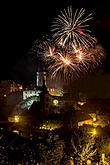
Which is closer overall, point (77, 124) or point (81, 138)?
point (81, 138)

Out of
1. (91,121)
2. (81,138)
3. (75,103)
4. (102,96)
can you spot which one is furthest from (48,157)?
(102,96)

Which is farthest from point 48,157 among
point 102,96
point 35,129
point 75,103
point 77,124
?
point 102,96

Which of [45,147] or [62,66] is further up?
[62,66]

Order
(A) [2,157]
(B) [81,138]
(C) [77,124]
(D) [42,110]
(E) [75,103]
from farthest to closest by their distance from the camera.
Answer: (E) [75,103]
(D) [42,110]
(C) [77,124]
(B) [81,138]
(A) [2,157]

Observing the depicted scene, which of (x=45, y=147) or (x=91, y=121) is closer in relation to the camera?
(x=45, y=147)

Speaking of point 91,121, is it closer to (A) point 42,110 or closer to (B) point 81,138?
(A) point 42,110

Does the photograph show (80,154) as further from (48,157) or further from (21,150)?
(21,150)

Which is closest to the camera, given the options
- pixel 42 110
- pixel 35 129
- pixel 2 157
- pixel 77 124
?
pixel 2 157

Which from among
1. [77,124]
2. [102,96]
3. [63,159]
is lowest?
[63,159]

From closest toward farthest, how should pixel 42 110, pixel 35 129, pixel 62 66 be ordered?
pixel 35 129 < pixel 62 66 < pixel 42 110
